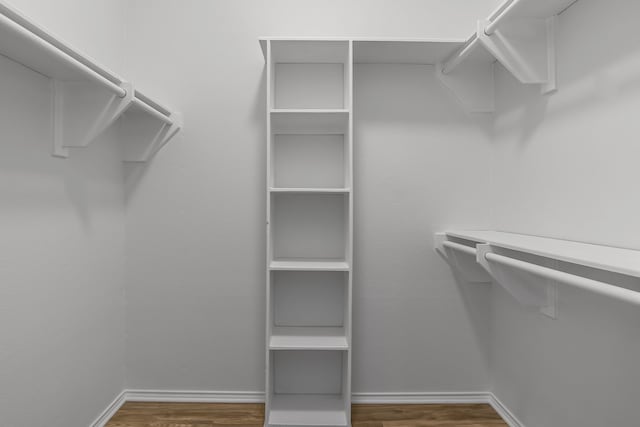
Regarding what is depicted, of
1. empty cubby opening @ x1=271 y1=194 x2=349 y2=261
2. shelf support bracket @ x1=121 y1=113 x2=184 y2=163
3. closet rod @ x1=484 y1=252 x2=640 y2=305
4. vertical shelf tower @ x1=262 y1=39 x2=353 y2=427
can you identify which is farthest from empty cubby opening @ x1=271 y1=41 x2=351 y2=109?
closet rod @ x1=484 y1=252 x2=640 y2=305

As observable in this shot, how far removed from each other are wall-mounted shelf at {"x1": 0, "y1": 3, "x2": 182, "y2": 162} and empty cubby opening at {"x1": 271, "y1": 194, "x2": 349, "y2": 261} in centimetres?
71

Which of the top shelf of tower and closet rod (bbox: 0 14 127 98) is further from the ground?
the top shelf of tower

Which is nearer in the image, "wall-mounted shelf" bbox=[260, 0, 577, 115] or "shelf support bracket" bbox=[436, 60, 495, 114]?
"wall-mounted shelf" bbox=[260, 0, 577, 115]

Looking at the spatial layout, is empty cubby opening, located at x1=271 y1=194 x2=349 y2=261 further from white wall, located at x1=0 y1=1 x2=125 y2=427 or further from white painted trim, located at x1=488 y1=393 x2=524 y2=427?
white painted trim, located at x1=488 y1=393 x2=524 y2=427

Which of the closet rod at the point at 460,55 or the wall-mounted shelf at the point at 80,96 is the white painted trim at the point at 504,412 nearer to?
the closet rod at the point at 460,55

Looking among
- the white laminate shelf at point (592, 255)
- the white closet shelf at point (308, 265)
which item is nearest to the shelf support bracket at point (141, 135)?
the white closet shelf at point (308, 265)

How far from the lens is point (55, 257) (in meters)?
1.53

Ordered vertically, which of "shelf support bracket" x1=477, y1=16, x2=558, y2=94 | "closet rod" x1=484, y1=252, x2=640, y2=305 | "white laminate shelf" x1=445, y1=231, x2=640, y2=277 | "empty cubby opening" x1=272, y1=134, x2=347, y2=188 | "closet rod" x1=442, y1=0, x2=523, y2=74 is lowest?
"closet rod" x1=484, y1=252, x2=640, y2=305

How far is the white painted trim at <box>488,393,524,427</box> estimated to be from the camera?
188 cm

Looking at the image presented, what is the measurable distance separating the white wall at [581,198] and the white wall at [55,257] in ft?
6.28

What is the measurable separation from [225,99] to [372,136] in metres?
0.79

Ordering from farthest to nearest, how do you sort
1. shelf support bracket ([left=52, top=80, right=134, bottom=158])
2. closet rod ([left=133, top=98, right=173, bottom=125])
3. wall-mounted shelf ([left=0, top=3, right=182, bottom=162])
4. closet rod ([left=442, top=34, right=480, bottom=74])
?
closet rod ([left=442, top=34, right=480, bottom=74])
closet rod ([left=133, top=98, right=173, bottom=125])
shelf support bracket ([left=52, top=80, right=134, bottom=158])
wall-mounted shelf ([left=0, top=3, right=182, bottom=162])

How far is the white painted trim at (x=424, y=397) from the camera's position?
2.12 meters

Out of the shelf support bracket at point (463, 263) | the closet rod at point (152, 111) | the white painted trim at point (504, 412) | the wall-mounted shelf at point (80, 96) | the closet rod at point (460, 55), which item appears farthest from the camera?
the shelf support bracket at point (463, 263)
